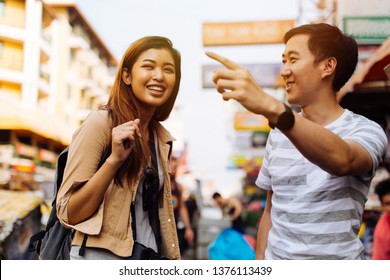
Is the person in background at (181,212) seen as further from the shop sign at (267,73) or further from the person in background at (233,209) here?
the shop sign at (267,73)

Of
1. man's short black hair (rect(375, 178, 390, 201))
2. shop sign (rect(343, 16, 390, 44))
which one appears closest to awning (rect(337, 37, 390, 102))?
shop sign (rect(343, 16, 390, 44))

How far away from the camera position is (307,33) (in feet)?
3.94

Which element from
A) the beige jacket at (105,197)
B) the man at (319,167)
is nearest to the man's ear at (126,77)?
the beige jacket at (105,197)

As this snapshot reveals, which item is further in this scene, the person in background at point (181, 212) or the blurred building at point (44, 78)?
the person in background at point (181, 212)

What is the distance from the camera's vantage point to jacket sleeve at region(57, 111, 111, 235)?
3.92 feet

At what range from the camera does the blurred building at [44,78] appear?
6.59 ft

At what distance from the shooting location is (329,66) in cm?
121

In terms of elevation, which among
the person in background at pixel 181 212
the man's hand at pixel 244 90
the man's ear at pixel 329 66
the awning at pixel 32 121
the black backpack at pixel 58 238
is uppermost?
the man's ear at pixel 329 66

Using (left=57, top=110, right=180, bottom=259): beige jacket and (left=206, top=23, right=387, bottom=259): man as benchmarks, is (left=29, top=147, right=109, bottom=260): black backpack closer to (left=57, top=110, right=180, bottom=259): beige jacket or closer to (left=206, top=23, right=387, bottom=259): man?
(left=57, top=110, right=180, bottom=259): beige jacket

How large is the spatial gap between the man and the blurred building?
928mm

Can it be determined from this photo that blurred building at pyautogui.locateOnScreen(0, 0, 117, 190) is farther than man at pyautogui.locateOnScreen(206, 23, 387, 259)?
Yes
